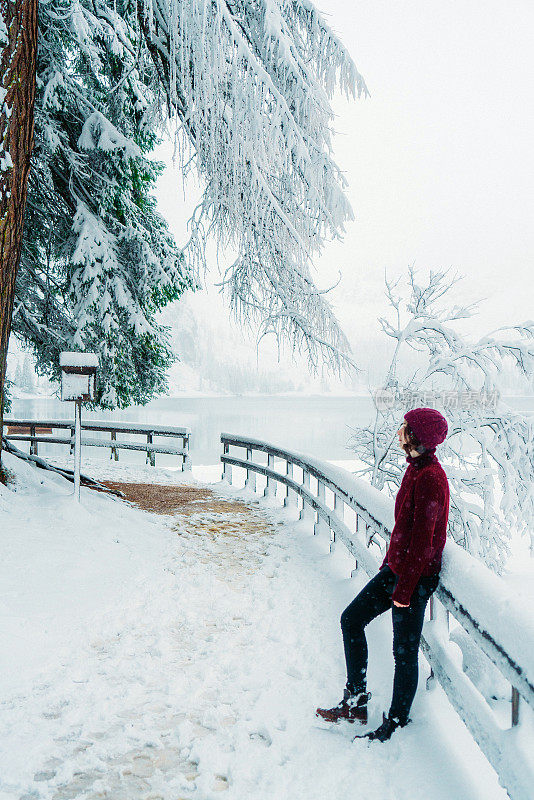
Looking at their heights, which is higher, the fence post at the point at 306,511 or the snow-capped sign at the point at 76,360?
the snow-capped sign at the point at 76,360

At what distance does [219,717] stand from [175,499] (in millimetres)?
7230

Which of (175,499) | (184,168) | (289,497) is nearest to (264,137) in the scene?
(184,168)

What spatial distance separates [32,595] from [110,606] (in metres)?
0.67

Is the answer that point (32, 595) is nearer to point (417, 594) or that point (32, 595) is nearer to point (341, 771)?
point (341, 771)

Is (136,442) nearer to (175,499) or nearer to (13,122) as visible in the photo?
(175,499)

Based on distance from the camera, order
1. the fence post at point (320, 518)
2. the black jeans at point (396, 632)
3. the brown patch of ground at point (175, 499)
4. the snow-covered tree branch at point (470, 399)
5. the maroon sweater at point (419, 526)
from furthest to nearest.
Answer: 1. the snow-covered tree branch at point (470, 399)
2. the brown patch of ground at point (175, 499)
3. the fence post at point (320, 518)
4. the black jeans at point (396, 632)
5. the maroon sweater at point (419, 526)

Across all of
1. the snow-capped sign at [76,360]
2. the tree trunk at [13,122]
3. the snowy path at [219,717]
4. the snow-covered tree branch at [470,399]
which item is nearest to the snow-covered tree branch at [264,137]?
the tree trunk at [13,122]

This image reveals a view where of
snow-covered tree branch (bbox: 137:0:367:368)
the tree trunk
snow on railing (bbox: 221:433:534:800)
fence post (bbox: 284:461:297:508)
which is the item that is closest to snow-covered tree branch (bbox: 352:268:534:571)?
fence post (bbox: 284:461:297:508)

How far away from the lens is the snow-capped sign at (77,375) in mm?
6953

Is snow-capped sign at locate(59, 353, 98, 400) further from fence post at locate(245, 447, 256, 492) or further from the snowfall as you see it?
fence post at locate(245, 447, 256, 492)

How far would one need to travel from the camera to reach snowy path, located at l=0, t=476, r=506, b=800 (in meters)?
2.68

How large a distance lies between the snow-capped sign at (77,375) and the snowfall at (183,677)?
1.21 metres

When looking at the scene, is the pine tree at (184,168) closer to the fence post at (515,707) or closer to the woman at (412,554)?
the woman at (412,554)

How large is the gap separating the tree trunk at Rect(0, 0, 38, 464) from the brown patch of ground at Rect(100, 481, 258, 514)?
4.70 metres
